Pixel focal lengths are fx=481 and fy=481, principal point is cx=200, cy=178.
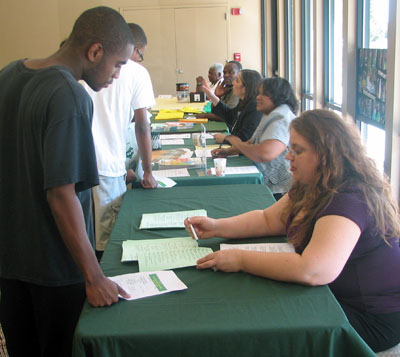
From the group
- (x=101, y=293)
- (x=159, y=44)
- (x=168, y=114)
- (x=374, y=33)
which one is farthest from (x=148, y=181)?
(x=159, y=44)

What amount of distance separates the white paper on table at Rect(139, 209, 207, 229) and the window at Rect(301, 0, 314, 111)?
4281mm

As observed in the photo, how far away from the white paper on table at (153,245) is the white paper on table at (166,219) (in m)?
0.16

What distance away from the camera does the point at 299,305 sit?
1.27 meters

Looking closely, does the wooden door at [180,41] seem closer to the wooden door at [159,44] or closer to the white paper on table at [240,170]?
the wooden door at [159,44]

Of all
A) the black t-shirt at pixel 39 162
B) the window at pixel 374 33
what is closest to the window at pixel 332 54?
the window at pixel 374 33

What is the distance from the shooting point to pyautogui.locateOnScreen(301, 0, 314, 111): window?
6.02 metres

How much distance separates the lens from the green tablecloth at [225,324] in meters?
1.16

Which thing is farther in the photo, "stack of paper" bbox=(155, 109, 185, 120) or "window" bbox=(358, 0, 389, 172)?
"stack of paper" bbox=(155, 109, 185, 120)

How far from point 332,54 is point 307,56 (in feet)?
3.91

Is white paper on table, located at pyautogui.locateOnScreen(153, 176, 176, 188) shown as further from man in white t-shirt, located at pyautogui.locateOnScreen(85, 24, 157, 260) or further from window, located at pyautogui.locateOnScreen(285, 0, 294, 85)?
window, located at pyautogui.locateOnScreen(285, 0, 294, 85)

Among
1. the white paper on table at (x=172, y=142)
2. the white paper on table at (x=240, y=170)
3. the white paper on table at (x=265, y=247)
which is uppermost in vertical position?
the white paper on table at (x=172, y=142)

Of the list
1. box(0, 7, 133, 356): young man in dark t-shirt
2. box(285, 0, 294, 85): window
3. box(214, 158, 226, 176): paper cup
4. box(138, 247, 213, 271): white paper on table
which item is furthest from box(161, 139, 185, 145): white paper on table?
box(285, 0, 294, 85): window

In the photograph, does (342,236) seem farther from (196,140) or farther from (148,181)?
(196,140)

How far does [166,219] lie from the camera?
203cm
